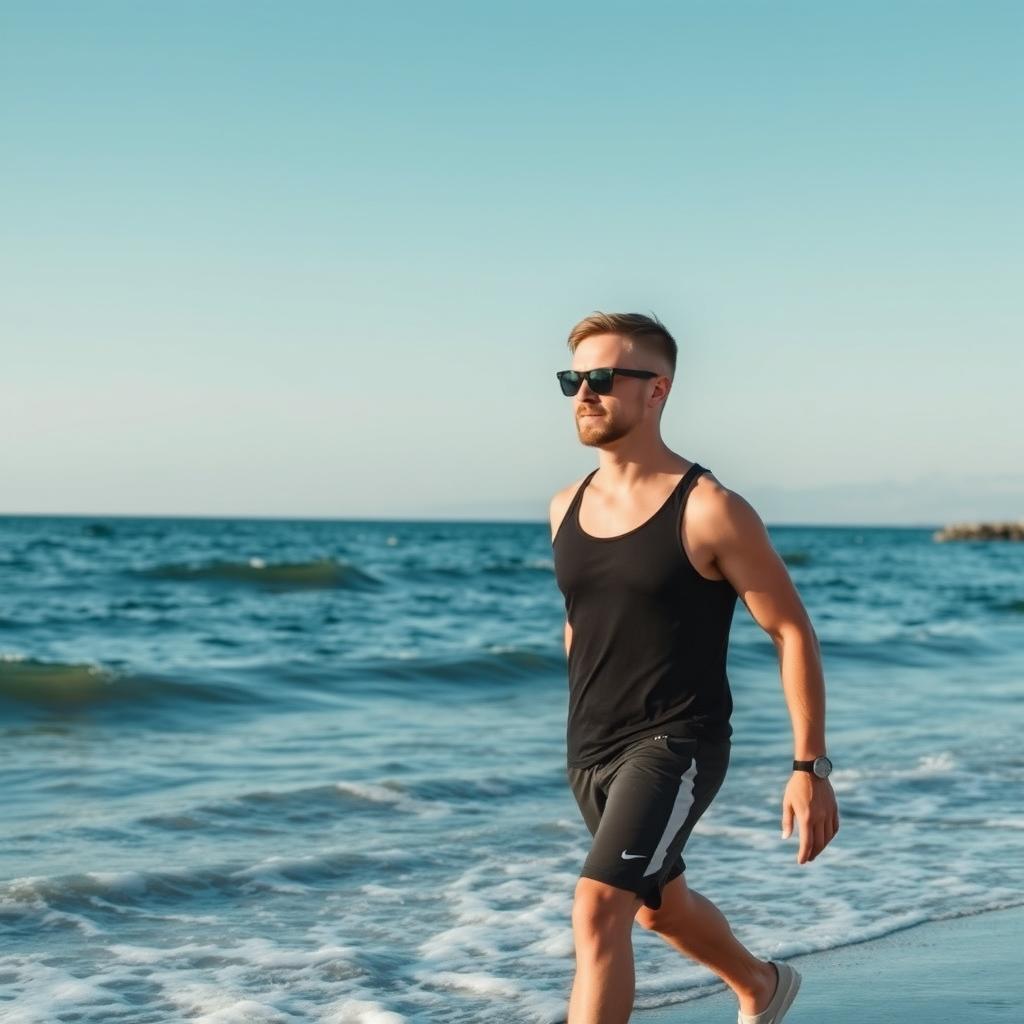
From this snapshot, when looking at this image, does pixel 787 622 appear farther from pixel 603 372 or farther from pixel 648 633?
pixel 603 372

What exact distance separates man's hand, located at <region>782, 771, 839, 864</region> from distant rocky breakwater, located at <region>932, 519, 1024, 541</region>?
11332 centimetres

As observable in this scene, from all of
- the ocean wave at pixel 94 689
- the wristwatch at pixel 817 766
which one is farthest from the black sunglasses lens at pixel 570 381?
the ocean wave at pixel 94 689

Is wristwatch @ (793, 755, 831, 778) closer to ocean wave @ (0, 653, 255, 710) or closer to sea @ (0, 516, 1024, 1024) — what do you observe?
sea @ (0, 516, 1024, 1024)

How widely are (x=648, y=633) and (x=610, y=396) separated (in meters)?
0.60

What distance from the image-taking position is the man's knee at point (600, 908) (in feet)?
11.1

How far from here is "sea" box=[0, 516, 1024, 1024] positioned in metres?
5.26

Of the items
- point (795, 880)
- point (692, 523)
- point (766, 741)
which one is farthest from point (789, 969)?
point (766, 741)

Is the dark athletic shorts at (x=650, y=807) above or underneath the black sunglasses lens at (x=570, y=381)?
underneath

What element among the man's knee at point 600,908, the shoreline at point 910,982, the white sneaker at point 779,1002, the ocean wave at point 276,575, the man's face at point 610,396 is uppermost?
the man's face at point 610,396

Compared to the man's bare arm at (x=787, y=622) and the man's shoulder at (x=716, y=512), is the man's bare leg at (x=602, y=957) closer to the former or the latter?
the man's bare arm at (x=787, y=622)

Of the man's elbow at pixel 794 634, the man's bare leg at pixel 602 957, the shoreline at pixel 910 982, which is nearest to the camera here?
the man's bare leg at pixel 602 957

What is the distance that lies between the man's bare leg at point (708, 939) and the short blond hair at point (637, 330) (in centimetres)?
138

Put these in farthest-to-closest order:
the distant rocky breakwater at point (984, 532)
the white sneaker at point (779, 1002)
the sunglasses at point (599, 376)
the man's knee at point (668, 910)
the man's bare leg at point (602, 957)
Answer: the distant rocky breakwater at point (984, 532) < the white sneaker at point (779, 1002) < the man's knee at point (668, 910) < the sunglasses at point (599, 376) < the man's bare leg at point (602, 957)

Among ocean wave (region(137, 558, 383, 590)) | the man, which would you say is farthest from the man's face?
ocean wave (region(137, 558, 383, 590))
